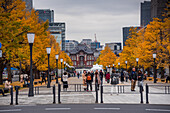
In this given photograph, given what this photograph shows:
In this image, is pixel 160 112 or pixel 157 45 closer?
pixel 160 112

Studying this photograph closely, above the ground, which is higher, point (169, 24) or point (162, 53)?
point (169, 24)

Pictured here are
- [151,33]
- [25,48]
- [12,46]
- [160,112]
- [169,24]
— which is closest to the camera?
[160,112]

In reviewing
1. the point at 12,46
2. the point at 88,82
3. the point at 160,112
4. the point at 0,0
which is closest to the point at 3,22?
the point at 12,46

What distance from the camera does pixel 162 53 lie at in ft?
145

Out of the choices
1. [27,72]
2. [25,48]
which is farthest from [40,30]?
[27,72]

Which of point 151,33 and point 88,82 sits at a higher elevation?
point 151,33

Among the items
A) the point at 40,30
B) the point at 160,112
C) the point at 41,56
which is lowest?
the point at 160,112

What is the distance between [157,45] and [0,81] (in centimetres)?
2268

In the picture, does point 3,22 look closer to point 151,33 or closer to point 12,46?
point 12,46

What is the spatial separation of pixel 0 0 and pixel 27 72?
23120 mm

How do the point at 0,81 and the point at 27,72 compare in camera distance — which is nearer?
the point at 0,81

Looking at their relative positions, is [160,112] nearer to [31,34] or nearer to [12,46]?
[31,34]

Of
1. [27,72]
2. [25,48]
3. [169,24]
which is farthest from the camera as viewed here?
[27,72]

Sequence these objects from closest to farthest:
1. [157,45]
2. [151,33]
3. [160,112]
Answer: [160,112], [157,45], [151,33]
